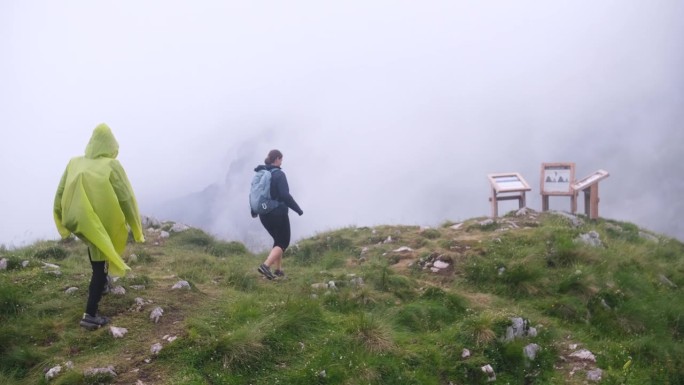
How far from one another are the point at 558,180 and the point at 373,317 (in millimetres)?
9061

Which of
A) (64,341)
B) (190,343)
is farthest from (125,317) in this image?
(190,343)

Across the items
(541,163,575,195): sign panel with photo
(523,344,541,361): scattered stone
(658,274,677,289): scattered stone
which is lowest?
(658,274,677,289): scattered stone

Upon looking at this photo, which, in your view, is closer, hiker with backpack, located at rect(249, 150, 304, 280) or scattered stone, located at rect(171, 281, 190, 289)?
scattered stone, located at rect(171, 281, 190, 289)

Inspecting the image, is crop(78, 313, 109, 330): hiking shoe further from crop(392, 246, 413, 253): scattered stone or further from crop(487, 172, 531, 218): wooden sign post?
crop(487, 172, 531, 218): wooden sign post

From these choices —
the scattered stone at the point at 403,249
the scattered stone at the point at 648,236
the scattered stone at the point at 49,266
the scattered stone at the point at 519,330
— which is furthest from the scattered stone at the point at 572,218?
the scattered stone at the point at 49,266

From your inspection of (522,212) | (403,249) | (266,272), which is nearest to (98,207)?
(266,272)

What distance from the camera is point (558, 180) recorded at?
46.2ft

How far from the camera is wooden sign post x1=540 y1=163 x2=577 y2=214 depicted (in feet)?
45.7

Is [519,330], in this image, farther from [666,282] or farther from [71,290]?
[71,290]

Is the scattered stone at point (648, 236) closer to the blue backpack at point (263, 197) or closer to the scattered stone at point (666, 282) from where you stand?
the scattered stone at point (666, 282)

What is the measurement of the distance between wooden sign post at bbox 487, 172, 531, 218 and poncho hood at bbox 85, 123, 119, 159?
10.1 metres

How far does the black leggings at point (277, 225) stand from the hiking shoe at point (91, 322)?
3.47 metres

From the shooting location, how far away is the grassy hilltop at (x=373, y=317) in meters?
6.12

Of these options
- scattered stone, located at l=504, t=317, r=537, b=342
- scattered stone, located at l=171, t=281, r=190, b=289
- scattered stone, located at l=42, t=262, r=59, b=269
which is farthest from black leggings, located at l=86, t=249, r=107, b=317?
scattered stone, located at l=504, t=317, r=537, b=342
